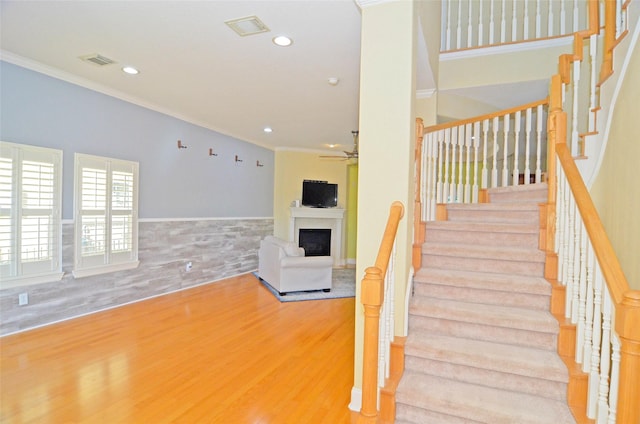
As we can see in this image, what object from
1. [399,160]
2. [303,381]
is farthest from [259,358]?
[399,160]

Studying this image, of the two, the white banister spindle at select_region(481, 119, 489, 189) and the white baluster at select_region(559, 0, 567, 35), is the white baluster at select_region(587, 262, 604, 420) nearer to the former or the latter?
the white banister spindle at select_region(481, 119, 489, 189)

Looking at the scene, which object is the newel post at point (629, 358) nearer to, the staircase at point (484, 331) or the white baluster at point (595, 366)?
the white baluster at point (595, 366)

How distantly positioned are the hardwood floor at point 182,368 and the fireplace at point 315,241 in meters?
3.69

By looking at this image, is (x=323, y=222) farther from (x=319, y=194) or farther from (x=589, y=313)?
(x=589, y=313)

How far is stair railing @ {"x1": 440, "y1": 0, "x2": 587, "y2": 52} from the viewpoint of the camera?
155 inches

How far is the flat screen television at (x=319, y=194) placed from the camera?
7.90 m

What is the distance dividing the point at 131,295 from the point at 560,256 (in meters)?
4.94

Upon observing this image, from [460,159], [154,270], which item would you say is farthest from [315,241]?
[460,159]

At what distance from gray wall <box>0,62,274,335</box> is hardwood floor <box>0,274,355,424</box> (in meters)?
0.38

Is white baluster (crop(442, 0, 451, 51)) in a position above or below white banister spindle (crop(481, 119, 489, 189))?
above

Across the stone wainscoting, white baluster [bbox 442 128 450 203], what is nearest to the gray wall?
the stone wainscoting

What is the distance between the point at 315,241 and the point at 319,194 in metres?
1.17

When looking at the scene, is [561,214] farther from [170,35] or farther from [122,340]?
[122,340]

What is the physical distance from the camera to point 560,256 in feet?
7.59
